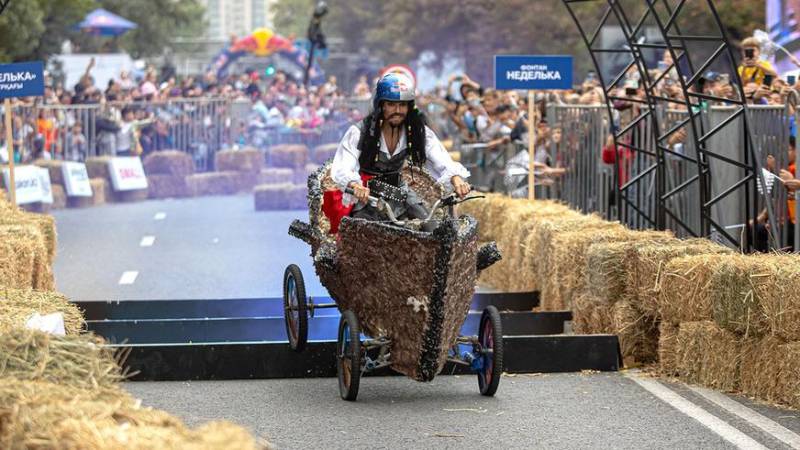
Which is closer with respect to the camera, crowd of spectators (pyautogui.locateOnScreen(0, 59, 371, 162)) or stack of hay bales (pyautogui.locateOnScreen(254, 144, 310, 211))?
stack of hay bales (pyautogui.locateOnScreen(254, 144, 310, 211))

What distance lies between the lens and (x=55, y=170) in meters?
32.0

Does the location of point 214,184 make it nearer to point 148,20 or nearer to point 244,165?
point 244,165

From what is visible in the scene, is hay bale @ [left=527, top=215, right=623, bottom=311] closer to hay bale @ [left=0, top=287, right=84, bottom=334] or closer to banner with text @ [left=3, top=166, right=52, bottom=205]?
hay bale @ [left=0, top=287, right=84, bottom=334]

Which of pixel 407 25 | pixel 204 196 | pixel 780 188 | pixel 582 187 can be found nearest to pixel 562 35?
pixel 407 25

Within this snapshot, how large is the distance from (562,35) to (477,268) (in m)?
59.6

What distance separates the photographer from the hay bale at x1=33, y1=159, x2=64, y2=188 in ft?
104

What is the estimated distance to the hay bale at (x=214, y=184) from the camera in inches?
1412

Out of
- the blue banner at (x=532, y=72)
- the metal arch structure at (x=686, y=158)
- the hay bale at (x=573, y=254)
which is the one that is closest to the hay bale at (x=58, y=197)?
the metal arch structure at (x=686, y=158)

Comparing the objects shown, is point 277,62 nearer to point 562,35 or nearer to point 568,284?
point 562,35

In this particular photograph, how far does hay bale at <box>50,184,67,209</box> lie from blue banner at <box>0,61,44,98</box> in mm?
13424

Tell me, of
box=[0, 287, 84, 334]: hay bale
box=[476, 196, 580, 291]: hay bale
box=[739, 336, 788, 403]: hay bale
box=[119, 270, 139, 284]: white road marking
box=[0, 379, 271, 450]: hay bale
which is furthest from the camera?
box=[119, 270, 139, 284]: white road marking

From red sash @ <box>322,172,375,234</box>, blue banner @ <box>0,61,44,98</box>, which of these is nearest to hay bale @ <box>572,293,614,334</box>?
red sash @ <box>322,172,375,234</box>

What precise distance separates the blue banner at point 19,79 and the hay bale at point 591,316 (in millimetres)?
7356

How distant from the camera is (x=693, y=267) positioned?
11328mm
